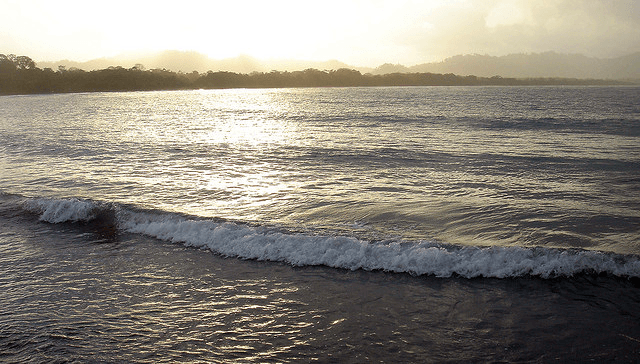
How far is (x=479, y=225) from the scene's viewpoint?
47.8 feet

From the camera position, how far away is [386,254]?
1227 centimetres

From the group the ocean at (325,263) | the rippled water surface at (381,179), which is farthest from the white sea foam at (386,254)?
the rippled water surface at (381,179)

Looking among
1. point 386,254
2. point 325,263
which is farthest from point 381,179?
point 325,263

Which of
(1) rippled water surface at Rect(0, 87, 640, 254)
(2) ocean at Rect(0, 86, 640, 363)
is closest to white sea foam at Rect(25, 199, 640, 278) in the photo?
(2) ocean at Rect(0, 86, 640, 363)

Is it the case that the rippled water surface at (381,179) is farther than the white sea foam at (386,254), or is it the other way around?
the rippled water surface at (381,179)

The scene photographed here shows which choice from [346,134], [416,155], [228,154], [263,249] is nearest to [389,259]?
[263,249]

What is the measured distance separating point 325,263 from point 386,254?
1615 millimetres

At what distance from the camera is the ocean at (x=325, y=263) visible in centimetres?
827

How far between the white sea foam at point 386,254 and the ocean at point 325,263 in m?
0.05

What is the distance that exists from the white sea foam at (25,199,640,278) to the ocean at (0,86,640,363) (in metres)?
0.05

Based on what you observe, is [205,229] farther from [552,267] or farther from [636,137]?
[636,137]

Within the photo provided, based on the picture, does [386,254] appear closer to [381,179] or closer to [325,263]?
[325,263]

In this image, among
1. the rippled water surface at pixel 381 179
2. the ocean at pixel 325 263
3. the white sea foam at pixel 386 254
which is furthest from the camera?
the rippled water surface at pixel 381 179

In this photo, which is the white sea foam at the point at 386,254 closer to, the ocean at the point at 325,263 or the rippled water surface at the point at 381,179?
the ocean at the point at 325,263
